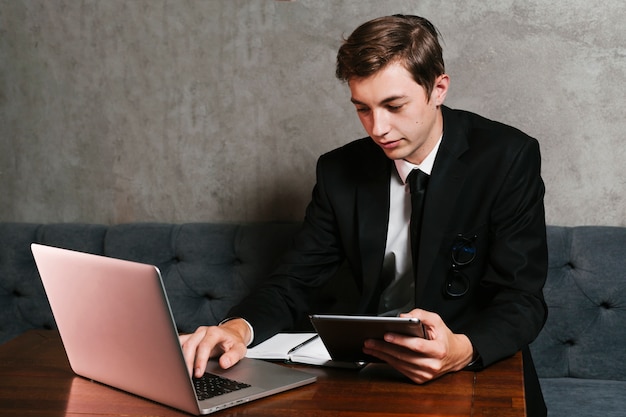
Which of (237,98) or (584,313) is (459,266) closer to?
(584,313)

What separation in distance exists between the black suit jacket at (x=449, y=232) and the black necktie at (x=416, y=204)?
3cm

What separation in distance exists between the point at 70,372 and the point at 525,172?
112cm

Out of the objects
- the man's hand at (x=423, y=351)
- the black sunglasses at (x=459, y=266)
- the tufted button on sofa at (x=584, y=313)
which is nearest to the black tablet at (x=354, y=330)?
the man's hand at (x=423, y=351)

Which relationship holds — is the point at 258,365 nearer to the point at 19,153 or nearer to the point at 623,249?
the point at 623,249

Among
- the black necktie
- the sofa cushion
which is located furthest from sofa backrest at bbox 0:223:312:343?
the sofa cushion

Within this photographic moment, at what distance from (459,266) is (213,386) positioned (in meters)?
0.72

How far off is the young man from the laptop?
0.18 meters

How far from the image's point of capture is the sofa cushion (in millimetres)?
2162

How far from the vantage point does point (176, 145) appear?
114 inches

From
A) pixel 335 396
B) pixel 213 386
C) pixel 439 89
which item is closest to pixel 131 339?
pixel 213 386

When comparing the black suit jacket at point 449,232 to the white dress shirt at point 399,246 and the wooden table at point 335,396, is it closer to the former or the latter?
the white dress shirt at point 399,246

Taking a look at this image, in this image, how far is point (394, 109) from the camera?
1919 mm

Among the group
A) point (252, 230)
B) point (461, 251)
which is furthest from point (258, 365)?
point (252, 230)

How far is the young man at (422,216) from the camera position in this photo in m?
1.87
